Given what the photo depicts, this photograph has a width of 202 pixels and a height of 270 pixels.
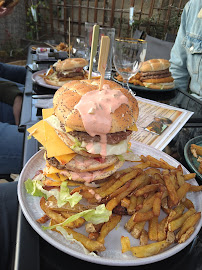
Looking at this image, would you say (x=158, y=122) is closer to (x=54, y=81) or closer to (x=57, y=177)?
(x=57, y=177)

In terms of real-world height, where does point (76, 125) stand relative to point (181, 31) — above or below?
below

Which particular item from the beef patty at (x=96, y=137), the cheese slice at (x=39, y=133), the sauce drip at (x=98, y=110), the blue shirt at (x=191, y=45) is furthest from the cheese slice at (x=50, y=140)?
the blue shirt at (x=191, y=45)

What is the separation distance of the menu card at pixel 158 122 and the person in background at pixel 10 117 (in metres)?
1.14

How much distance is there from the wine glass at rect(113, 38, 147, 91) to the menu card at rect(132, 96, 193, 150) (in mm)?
426

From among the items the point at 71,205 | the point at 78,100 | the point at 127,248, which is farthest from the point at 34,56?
the point at 127,248

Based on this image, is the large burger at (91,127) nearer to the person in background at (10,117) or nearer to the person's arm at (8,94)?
the person in background at (10,117)

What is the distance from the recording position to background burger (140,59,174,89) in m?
2.75

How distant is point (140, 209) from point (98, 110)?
21.0 inches

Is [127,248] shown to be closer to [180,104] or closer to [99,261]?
[99,261]

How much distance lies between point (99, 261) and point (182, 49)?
13.1 feet

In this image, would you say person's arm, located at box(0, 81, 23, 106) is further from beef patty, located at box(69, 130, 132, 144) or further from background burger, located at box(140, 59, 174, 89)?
beef patty, located at box(69, 130, 132, 144)

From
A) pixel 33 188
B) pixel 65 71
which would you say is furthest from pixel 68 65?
Result: pixel 33 188

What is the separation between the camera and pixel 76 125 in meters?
1.15

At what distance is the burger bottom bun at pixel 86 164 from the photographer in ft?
4.17
